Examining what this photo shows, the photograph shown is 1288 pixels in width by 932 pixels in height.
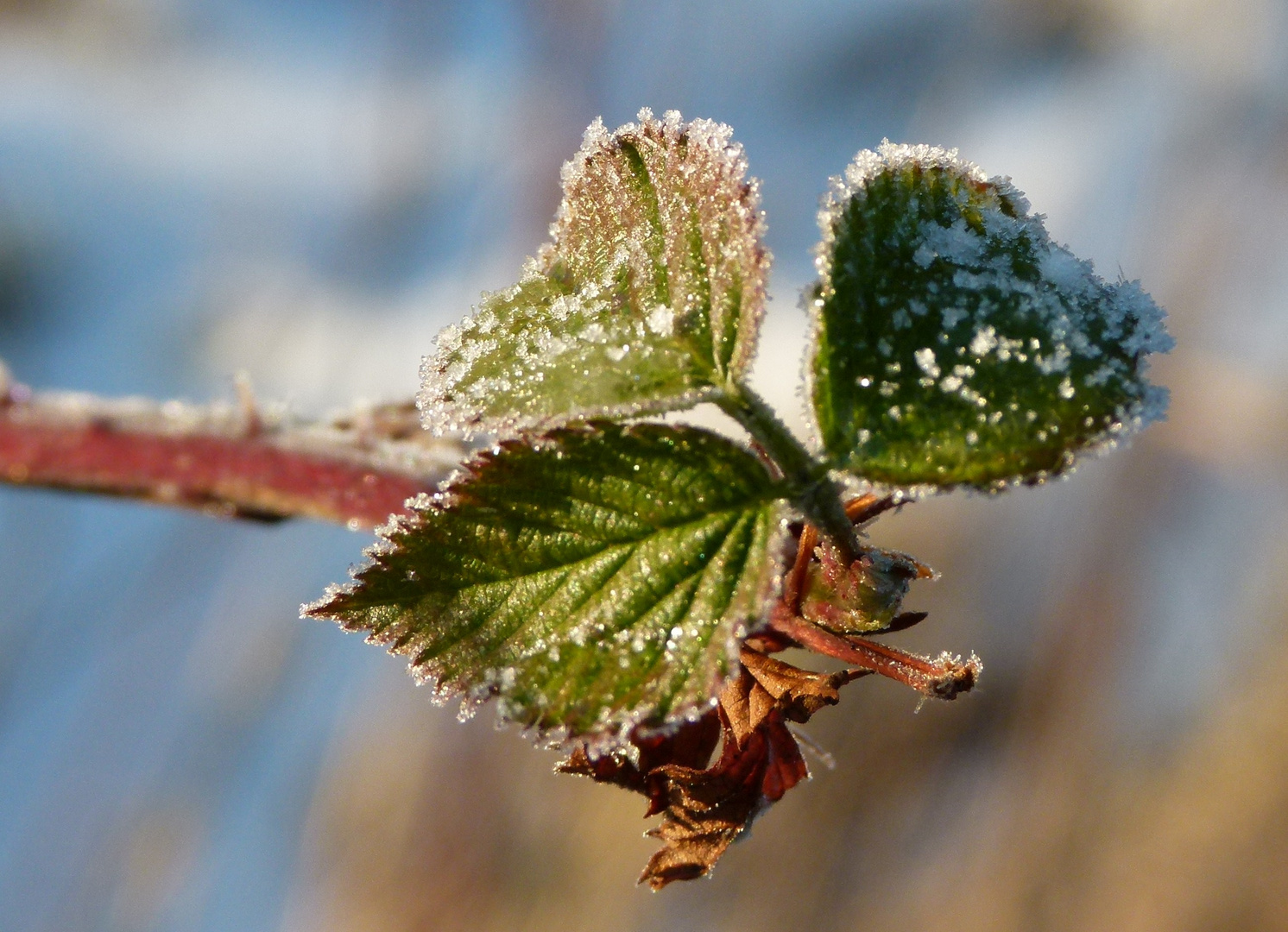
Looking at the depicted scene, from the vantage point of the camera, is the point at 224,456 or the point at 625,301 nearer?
the point at 625,301

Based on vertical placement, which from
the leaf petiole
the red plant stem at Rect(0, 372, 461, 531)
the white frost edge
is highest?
the red plant stem at Rect(0, 372, 461, 531)

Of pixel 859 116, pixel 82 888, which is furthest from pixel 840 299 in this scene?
pixel 859 116

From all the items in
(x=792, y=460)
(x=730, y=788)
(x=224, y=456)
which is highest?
(x=224, y=456)

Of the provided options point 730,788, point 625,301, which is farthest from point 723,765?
point 625,301

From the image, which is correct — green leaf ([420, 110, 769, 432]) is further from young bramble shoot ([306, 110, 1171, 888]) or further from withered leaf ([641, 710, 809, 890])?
withered leaf ([641, 710, 809, 890])

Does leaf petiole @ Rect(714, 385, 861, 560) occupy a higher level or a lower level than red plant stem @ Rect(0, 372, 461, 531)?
lower

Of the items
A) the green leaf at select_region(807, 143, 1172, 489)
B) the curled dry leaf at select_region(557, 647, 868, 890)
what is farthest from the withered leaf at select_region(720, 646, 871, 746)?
the green leaf at select_region(807, 143, 1172, 489)

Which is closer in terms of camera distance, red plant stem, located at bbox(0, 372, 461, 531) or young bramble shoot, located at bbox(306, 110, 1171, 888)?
young bramble shoot, located at bbox(306, 110, 1171, 888)

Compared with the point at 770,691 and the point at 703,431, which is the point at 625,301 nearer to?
the point at 703,431
